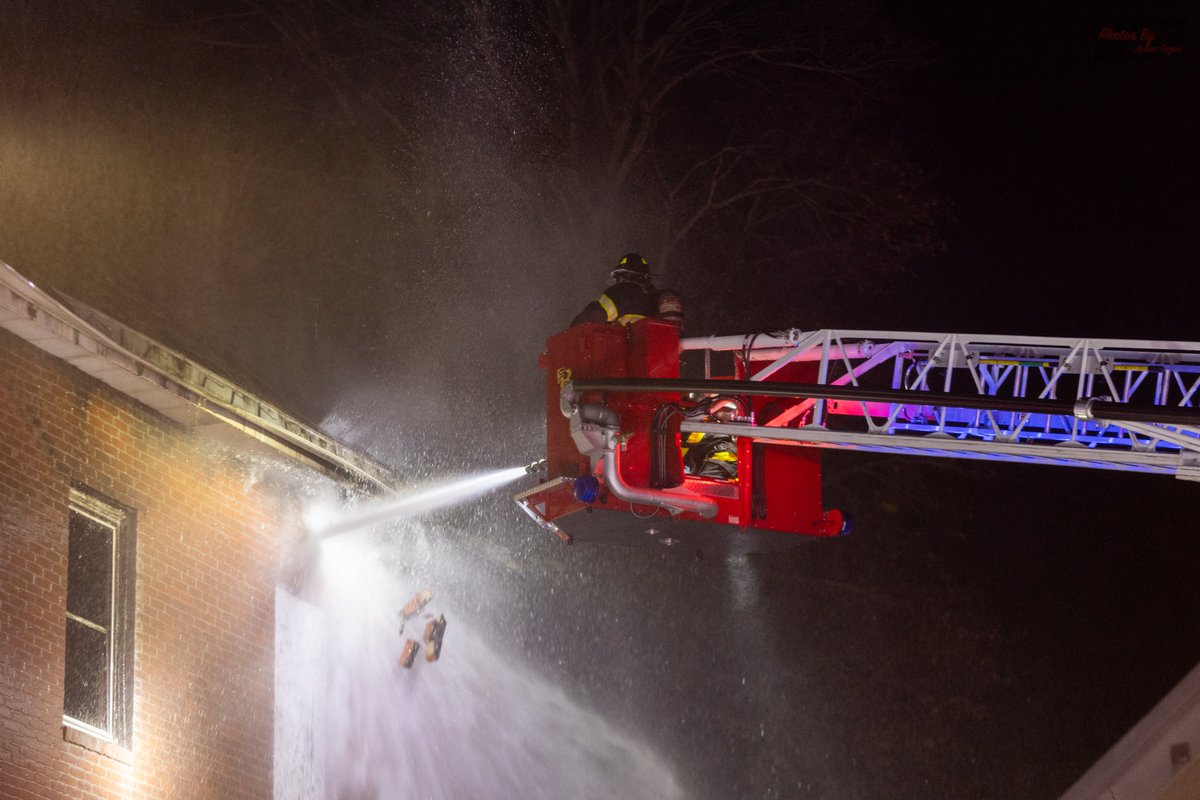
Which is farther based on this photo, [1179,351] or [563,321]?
[563,321]

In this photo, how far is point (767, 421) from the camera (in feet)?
27.9

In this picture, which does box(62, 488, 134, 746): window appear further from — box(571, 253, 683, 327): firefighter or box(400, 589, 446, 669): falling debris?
box(400, 589, 446, 669): falling debris

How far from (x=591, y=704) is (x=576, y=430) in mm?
10033

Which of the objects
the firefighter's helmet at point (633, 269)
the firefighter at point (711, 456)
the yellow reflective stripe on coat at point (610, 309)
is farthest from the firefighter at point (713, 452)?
the firefighter's helmet at point (633, 269)

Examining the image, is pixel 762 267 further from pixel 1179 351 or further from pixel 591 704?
pixel 1179 351

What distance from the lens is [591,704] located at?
56.0ft

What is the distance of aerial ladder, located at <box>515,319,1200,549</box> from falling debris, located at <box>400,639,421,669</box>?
15.0ft

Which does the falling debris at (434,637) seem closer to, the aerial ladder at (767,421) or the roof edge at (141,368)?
the roof edge at (141,368)

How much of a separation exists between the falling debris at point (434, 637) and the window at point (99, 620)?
4560mm

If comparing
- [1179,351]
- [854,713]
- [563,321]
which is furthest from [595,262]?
[1179,351]

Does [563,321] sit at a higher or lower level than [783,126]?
lower

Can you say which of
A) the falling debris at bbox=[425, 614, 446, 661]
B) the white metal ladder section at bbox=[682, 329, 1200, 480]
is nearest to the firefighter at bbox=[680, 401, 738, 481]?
the white metal ladder section at bbox=[682, 329, 1200, 480]

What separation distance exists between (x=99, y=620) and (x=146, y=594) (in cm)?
43

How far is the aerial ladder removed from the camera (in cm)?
731
